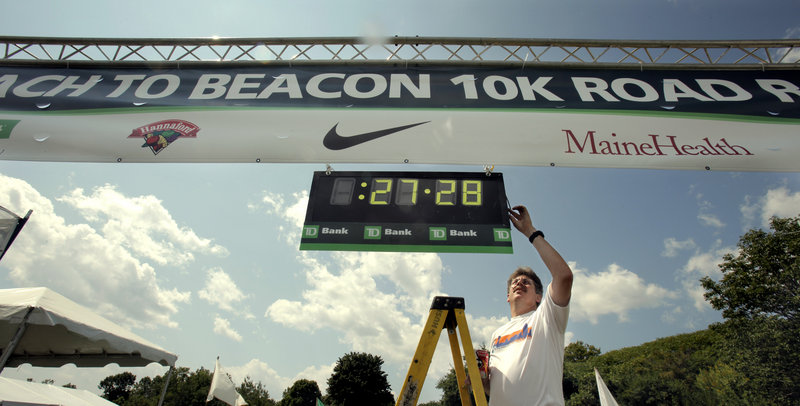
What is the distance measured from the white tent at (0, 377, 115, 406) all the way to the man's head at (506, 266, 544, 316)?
29.1 feet

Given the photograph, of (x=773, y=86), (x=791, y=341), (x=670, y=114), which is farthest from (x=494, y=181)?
(x=791, y=341)

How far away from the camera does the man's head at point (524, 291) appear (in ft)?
10.1

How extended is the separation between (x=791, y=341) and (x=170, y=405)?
76.1 m

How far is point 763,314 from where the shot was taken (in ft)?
80.4

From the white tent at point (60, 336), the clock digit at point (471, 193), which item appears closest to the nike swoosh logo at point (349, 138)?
the clock digit at point (471, 193)

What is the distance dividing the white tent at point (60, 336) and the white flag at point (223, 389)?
7180 mm

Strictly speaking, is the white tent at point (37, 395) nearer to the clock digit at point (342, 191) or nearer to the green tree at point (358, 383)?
the clock digit at point (342, 191)

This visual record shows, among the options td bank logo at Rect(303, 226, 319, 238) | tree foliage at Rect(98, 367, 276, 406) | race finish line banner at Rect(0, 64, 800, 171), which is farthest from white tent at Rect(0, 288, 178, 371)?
tree foliage at Rect(98, 367, 276, 406)

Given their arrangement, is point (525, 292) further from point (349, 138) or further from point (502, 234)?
point (349, 138)

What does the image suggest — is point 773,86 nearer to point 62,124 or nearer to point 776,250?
point 62,124

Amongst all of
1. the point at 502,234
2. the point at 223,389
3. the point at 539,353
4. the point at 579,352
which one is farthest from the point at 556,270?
the point at 579,352

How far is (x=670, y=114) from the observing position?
464cm

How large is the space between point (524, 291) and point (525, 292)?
0.04 ft

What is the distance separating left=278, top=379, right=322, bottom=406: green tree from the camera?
227 feet
